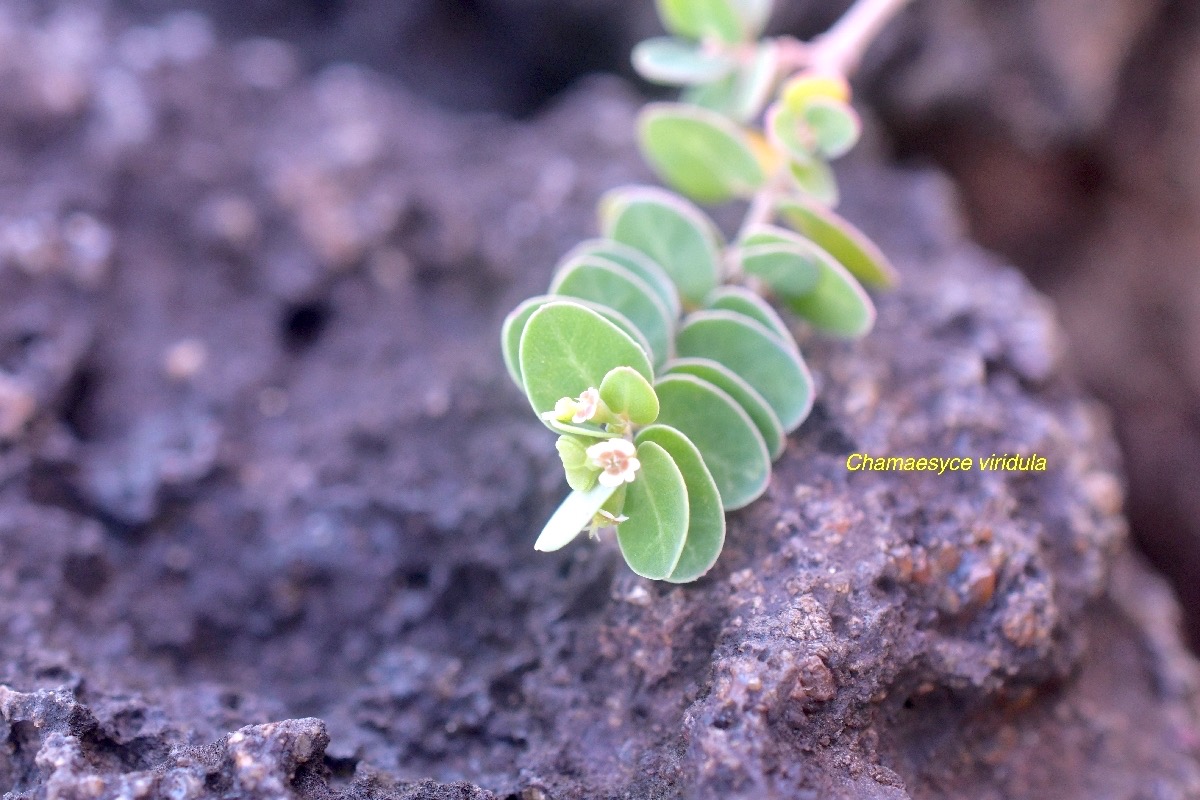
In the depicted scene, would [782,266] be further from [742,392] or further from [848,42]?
[848,42]

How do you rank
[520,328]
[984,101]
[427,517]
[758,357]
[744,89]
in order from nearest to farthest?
[520,328]
[758,357]
[427,517]
[744,89]
[984,101]

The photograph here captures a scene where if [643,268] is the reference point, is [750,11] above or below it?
above

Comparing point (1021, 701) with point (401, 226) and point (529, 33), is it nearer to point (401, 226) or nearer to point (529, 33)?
point (401, 226)

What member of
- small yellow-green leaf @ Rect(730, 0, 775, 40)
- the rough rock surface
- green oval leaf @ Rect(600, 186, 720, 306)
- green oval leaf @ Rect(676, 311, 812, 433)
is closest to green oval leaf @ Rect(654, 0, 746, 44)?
small yellow-green leaf @ Rect(730, 0, 775, 40)

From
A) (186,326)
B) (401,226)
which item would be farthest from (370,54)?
(186,326)

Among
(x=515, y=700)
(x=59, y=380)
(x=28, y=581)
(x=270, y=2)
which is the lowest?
(x=515, y=700)

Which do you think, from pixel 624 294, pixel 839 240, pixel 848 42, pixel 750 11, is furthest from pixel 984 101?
pixel 624 294

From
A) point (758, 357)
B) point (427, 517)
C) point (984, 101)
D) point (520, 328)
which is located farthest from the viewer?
point (984, 101)
